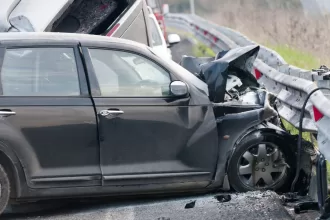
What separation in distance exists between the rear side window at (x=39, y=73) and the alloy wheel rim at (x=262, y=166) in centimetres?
178

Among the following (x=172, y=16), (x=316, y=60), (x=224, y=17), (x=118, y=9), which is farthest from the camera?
(x=172, y=16)

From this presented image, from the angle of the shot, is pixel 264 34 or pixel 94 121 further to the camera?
pixel 264 34

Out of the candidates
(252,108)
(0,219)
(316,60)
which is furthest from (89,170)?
(316,60)

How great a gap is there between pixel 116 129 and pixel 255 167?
4.75 feet

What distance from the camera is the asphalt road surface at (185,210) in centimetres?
649

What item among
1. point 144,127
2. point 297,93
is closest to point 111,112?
point 144,127

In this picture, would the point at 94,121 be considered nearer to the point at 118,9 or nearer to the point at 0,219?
the point at 0,219

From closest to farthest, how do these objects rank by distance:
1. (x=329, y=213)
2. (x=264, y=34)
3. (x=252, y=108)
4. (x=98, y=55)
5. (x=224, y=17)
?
1. (x=329, y=213)
2. (x=98, y=55)
3. (x=252, y=108)
4. (x=264, y=34)
5. (x=224, y=17)

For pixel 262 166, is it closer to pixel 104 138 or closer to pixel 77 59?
pixel 104 138

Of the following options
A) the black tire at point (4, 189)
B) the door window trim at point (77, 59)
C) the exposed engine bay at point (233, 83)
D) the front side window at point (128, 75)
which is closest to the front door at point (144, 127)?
the front side window at point (128, 75)

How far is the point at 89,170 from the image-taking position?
6758mm

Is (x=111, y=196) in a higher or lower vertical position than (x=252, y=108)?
lower

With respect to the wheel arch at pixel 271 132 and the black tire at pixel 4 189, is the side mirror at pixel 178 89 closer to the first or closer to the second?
the wheel arch at pixel 271 132

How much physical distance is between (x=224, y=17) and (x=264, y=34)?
26.0ft
